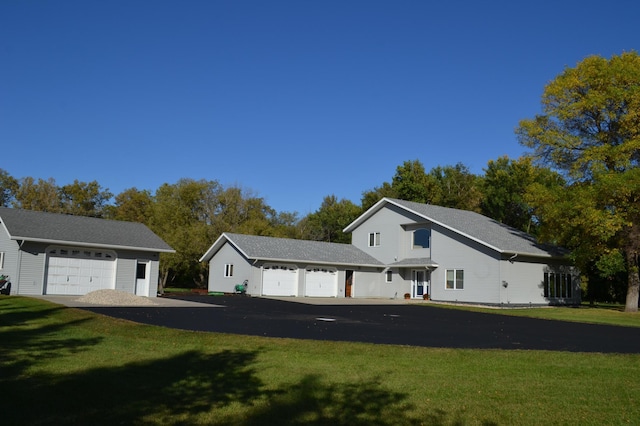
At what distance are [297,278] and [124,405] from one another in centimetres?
3060

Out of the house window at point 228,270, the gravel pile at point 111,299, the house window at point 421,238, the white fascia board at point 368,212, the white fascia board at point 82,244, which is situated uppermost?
the white fascia board at point 368,212

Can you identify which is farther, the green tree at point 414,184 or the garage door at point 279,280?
the green tree at point 414,184

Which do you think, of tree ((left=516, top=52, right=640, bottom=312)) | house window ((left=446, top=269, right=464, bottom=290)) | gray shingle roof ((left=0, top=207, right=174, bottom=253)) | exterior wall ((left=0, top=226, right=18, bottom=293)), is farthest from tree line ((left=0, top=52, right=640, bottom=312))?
exterior wall ((left=0, top=226, right=18, bottom=293))

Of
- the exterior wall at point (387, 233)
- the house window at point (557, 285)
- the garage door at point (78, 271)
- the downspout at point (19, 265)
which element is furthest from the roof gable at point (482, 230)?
the downspout at point (19, 265)

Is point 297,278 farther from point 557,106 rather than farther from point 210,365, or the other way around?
point 210,365

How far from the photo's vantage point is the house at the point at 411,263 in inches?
1302

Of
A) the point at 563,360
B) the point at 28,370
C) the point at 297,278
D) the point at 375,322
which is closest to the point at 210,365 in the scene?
the point at 28,370

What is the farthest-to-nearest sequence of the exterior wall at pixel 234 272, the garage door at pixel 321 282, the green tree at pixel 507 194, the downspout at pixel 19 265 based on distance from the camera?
A: the green tree at pixel 507 194 → the garage door at pixel 321 282 → the exterior wall at pixel 234 272 → the downspout at pixel 19 265

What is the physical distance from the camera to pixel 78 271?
28.9 metres

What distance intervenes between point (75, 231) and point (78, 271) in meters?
2.17

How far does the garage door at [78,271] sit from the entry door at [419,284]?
18.9m

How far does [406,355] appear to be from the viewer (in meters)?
11.1

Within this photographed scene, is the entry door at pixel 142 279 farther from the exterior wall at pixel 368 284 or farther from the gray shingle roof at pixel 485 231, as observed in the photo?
the gray shingle roof at pixel 485 231

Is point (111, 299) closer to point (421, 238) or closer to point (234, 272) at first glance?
point (234, 272)
